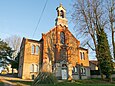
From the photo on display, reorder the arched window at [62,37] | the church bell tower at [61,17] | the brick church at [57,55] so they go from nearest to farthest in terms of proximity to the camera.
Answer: the brick church at [57,55]
the arched window at [62,37]
the church bell tower at [61,17]

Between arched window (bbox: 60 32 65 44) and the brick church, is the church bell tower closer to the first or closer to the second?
the brick church

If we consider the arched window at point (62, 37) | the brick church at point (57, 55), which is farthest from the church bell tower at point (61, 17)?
the arched window at point (62, 37)

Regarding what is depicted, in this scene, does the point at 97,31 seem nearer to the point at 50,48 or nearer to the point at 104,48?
the point at 104,48

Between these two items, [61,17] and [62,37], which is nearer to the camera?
[62,37]

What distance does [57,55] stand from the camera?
3428 cm

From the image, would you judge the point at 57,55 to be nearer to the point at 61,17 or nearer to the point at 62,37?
the point at 62,37

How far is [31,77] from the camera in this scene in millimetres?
31062

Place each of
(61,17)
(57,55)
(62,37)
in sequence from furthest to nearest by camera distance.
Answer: (61,17)
(62,37)
(57,55)

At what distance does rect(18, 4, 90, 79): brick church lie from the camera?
3189 cm

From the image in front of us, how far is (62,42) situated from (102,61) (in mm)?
9942

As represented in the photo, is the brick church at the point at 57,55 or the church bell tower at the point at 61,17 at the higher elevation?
the church bell tower at the point at 61,17

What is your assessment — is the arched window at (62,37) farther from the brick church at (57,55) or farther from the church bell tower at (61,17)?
the church bell tower at (61,17)

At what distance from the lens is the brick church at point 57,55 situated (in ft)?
105

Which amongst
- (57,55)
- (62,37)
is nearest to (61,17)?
(62,37)
